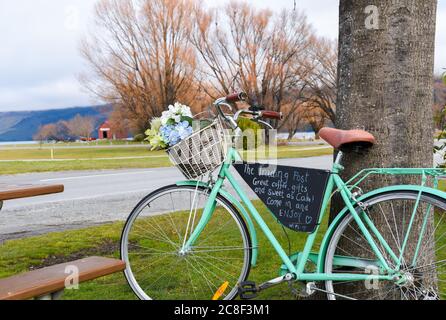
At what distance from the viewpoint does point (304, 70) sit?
40312 mm

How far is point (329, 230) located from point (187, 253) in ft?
3.13

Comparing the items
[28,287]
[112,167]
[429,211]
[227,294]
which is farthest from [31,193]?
[112,167]

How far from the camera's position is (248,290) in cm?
286

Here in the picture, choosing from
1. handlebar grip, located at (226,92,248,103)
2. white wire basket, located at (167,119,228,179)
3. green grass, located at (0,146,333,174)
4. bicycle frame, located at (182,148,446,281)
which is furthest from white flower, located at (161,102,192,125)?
green grass, located at (0,146,333,174)

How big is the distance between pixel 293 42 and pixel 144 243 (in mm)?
34798

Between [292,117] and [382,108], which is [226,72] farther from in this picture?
[382,108]

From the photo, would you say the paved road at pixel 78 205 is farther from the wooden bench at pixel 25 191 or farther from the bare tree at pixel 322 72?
the bare tree at pixel 322 72

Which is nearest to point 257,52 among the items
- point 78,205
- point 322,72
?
point 322,72

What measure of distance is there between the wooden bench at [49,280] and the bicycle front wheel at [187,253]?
21.8 inches

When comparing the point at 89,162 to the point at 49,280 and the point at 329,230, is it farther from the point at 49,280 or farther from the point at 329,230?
the point at 329,230

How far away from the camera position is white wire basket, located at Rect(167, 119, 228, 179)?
2.90 meters

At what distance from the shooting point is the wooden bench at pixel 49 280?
2203 millimetres

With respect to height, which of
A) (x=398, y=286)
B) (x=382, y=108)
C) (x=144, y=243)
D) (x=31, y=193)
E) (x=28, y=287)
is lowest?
(x=144, y=243)

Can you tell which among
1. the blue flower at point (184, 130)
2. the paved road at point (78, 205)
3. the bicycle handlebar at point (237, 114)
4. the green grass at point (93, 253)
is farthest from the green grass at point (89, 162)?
the bicycle handlebar at point (237, 114)
